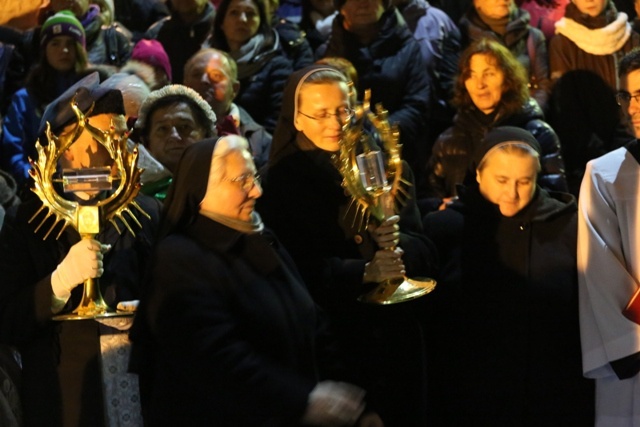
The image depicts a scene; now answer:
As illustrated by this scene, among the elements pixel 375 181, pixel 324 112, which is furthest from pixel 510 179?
pixel 324 112

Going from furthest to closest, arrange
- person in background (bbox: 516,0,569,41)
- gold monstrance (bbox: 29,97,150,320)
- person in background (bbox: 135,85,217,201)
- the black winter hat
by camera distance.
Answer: person in background (bbox: 516,0,569,41)
person in background (bbox: 135,85,217,201)
the black winter hat
gold monstrance (bbox: 29,97,150,320)

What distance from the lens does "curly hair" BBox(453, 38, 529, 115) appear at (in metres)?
6.42

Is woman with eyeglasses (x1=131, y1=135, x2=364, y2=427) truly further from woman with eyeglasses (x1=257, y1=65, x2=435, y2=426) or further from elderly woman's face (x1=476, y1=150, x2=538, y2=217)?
elderly woman's face (x1=476, y1=150, x2=538, y2=217)

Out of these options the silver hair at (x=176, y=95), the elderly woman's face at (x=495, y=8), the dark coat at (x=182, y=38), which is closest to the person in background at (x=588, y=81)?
the elderly woman's face at (x=495, y=8)

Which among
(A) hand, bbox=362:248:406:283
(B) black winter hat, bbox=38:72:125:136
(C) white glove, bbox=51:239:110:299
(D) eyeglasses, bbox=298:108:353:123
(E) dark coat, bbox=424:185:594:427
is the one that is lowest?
(E) dark coat, bbox=424:185:594:427

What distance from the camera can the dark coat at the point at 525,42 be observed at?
7598 mm

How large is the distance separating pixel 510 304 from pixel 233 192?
1639 mm

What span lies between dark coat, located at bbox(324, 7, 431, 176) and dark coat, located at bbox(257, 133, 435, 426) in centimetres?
207

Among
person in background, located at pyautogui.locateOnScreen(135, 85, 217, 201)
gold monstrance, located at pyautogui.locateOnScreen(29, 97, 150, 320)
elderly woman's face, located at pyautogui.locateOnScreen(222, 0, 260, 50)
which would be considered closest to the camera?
gold monstrance, located at pyautogui.locateOnScreen(29, 97, 150, 320)

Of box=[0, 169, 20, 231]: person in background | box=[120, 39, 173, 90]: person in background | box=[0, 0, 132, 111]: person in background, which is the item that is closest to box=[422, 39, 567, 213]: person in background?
box=[120, 39, 173, 90]: person in background

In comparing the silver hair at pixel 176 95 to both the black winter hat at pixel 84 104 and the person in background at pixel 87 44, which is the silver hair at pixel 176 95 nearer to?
the black winter hat at pixel 84 104

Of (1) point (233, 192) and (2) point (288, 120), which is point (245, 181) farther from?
(2) point (288, 120)

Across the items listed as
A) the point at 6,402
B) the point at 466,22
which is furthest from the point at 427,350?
the point at 466,22

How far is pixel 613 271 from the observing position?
4.89m
